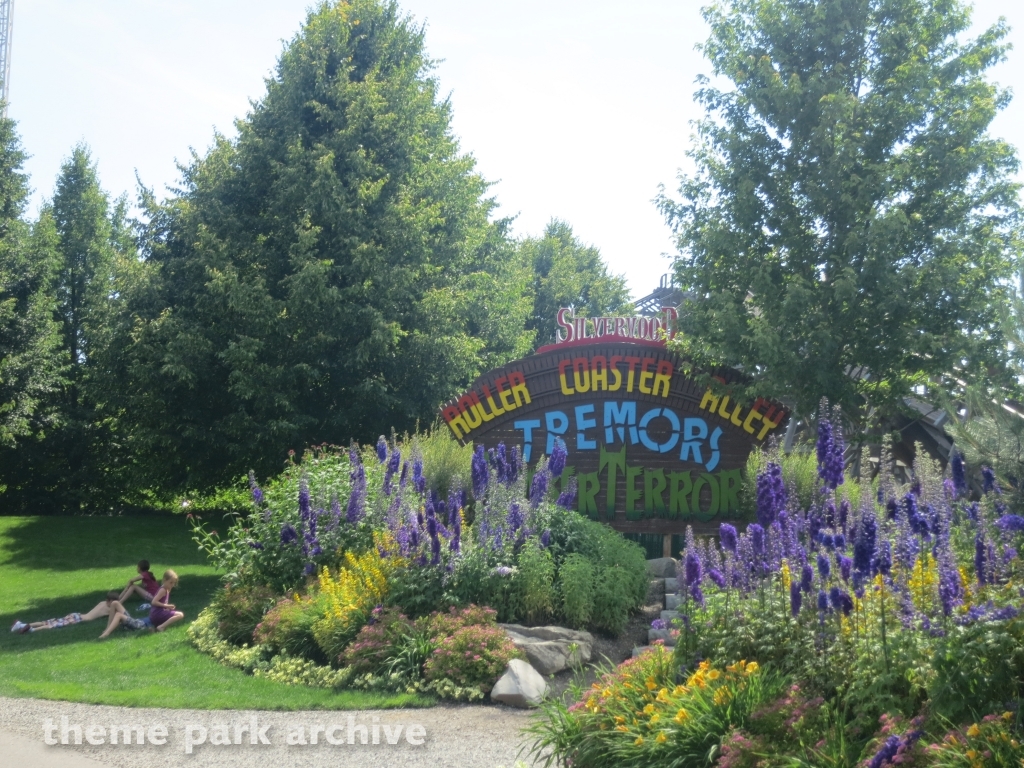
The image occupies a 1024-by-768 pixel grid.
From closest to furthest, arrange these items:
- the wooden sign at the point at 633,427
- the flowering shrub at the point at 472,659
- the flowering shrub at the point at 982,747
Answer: the flowering shrub at the point at 982,747 < the flowering shrub at the point at 472,659 < the wooden sign at the point at 633,427

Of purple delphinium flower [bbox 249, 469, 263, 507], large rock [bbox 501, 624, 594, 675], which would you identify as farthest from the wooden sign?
large rock [bbox 501, 624, 594, 675]

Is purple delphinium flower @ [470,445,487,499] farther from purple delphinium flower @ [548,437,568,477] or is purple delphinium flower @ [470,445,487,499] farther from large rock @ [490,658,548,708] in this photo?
large rock @ [490,658,548,708]

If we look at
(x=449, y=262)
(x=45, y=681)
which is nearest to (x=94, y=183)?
(x=449, y=262)

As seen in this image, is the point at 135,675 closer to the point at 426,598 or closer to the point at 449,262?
the point at 426,598

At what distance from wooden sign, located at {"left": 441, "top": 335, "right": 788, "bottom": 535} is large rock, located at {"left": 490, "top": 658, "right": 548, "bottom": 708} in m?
6.79

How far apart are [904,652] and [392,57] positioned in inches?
935

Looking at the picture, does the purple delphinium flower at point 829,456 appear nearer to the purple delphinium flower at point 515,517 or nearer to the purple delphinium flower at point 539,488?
the purple delphinium flower at point 515,517

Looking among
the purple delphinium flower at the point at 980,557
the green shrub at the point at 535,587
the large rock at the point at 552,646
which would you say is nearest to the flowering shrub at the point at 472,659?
the large rock at the point at 552,646

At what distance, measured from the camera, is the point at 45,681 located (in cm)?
1014

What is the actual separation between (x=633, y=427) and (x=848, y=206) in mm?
4969

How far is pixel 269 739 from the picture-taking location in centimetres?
773

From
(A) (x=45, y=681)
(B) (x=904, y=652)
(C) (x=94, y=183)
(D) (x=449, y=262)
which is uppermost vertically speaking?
(C) (x=94, y=183)

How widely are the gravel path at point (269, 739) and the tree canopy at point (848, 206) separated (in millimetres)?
8433

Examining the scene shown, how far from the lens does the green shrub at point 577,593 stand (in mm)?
10547
